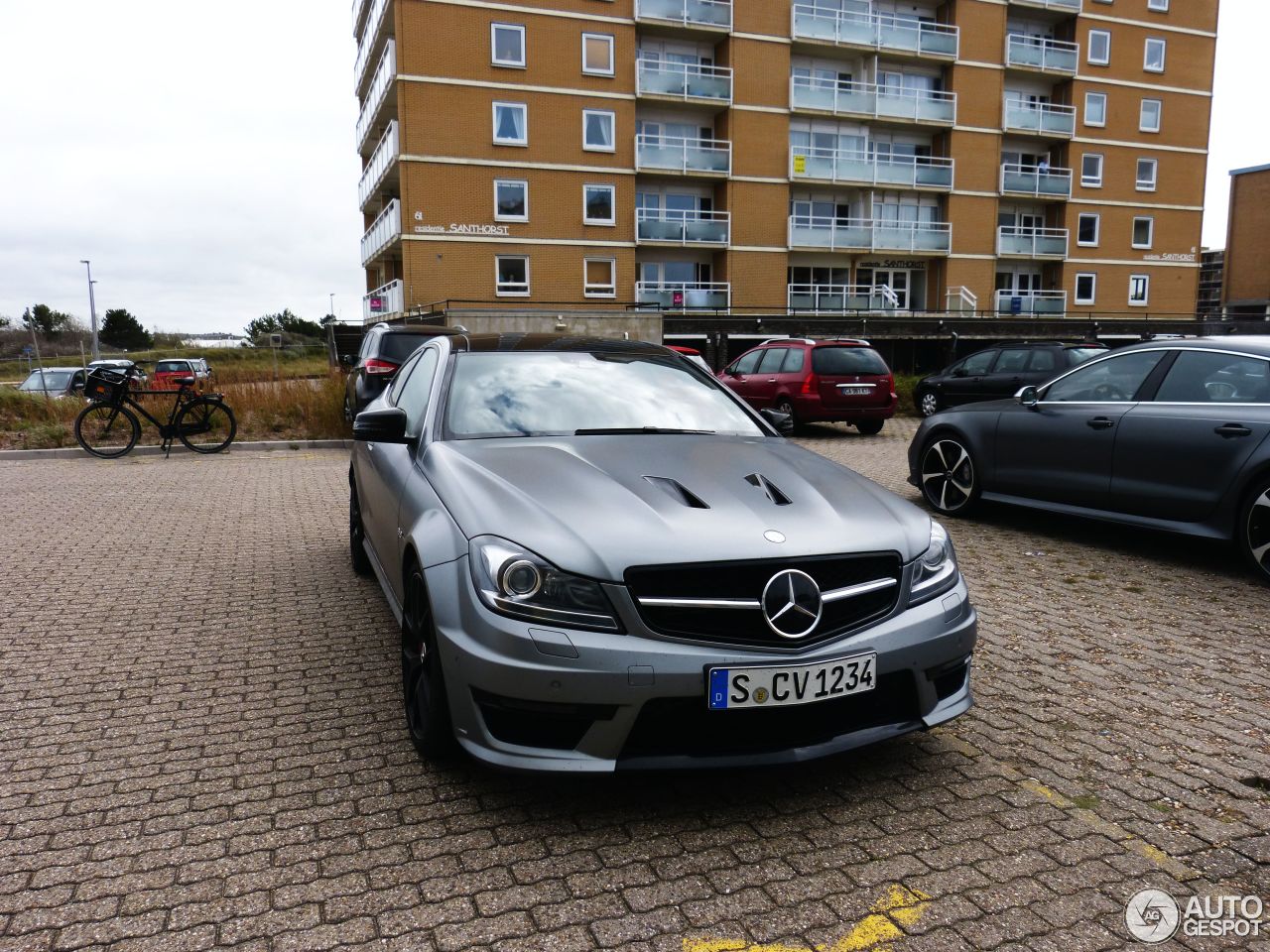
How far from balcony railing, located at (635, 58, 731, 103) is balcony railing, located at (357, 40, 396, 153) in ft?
30.0

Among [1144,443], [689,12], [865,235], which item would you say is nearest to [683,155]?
[689,12]

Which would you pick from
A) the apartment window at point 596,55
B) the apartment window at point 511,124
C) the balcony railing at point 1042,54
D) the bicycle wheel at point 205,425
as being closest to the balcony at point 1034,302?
the balcony railing at point 1042,54

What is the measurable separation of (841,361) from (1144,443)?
33.7ft

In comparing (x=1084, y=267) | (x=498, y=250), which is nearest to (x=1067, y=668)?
(x=498, y=250)

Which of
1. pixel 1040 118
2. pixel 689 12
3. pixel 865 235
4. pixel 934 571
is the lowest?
pixel 934 571

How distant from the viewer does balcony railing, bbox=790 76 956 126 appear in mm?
37812

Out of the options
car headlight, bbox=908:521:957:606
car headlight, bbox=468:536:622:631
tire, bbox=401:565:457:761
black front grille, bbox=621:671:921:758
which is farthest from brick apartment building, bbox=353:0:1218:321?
black front grille, bbox=621:671:921:758

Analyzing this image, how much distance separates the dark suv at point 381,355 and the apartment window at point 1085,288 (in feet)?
129

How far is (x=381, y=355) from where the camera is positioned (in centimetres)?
1288

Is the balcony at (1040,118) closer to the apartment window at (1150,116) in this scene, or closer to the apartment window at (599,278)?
the apartment window at (1150,116)

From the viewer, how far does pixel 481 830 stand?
290cm

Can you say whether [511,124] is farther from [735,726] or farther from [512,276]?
[735,726]

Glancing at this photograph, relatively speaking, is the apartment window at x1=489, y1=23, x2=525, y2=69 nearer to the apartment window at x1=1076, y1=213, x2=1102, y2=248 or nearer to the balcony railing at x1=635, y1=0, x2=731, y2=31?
the balcony railing at x1=635, y1=0, x2=731, y2=31

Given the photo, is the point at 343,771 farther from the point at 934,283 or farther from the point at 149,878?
the point at 934,283
